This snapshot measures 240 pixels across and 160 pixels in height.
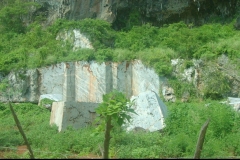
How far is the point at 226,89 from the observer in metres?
16.6

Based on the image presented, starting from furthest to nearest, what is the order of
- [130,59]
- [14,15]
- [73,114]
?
[14,15], [130,59], [73,114]

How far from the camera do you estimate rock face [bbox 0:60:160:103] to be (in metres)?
18.9

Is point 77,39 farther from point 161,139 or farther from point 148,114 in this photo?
point 161,139

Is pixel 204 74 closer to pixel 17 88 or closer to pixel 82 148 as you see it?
pixel 82 148

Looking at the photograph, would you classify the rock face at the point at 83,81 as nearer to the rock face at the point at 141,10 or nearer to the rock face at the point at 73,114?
the rock face at the point at 73,114

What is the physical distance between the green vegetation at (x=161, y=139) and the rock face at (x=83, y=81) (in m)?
5.37

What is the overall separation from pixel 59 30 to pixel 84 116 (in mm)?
9971

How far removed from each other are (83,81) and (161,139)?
28.5 feet

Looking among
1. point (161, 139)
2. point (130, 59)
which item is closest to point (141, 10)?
point (130, 59)

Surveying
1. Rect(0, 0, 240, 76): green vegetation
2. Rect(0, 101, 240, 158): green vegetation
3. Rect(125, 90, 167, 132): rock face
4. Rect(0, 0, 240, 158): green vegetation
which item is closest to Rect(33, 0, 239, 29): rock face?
Rect(0, 0, 240, 158): green vegetation

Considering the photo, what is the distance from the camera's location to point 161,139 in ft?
37.8

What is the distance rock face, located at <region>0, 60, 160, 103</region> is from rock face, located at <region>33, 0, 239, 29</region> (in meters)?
6.64

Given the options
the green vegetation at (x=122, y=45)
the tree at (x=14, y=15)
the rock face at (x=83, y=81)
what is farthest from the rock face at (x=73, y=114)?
the tree at (x=14, y=15)

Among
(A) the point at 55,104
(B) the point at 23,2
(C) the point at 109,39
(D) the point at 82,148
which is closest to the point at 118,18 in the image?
(C) the point at 109,39
